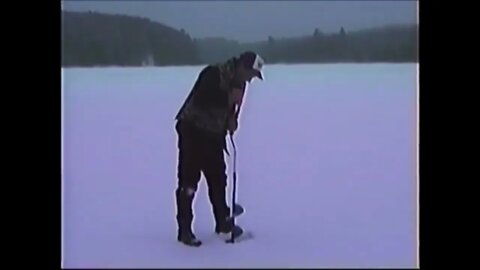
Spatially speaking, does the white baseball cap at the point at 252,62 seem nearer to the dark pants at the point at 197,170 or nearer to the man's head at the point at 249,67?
the man's head at the point at 249,67

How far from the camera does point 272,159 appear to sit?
2.91 m

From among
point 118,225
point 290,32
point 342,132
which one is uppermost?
point 290,32

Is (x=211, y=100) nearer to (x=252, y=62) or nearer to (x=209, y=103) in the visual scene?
(x=209, y=103)

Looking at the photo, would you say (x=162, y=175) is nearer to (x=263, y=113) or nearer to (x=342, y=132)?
(x=263, y=113)

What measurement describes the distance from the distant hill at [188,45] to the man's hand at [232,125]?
170 millimetres

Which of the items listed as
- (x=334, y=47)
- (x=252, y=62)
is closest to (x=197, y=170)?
(x=252, y=62)

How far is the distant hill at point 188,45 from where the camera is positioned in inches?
115

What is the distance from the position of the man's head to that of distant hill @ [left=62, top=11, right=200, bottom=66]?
0.13 m

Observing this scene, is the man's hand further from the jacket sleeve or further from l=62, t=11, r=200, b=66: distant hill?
l=62, t=11, r=200, b=66: distant hill

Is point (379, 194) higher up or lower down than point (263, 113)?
lower down

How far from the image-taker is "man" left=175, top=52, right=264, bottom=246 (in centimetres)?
287

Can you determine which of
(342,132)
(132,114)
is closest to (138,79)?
(132,114)
